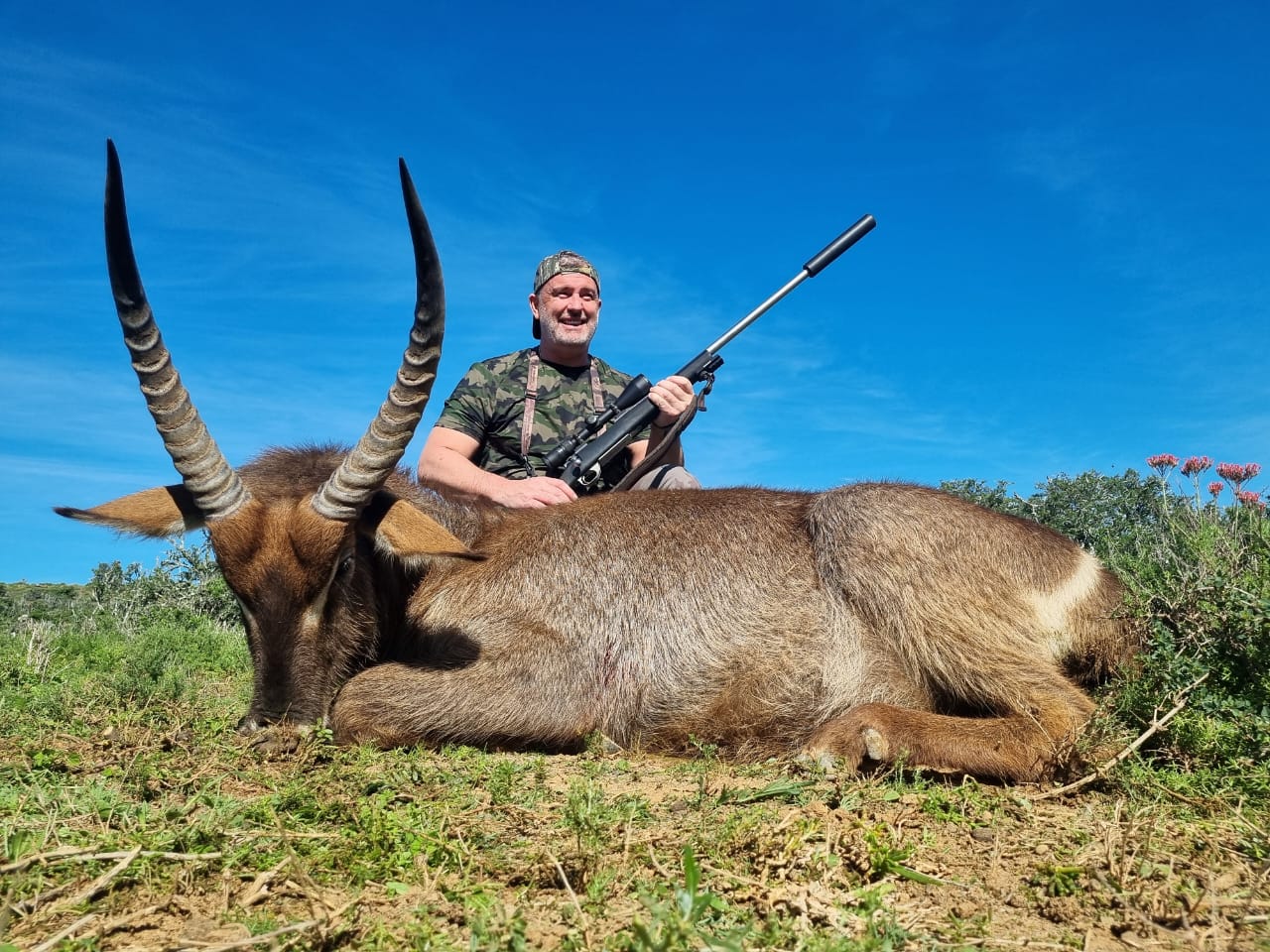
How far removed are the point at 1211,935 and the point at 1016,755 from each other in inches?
69.9

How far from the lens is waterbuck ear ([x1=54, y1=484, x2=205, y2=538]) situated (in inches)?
184

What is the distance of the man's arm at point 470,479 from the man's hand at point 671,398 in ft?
4.28

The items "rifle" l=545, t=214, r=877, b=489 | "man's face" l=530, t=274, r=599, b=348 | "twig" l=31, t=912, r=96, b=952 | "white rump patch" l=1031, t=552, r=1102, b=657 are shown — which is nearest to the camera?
"twig" l=31, t=912, r=96, b=952

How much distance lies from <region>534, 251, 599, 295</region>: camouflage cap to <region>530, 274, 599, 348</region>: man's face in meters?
0.07

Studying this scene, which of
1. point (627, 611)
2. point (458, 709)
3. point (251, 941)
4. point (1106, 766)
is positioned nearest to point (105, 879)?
point (251, 941)

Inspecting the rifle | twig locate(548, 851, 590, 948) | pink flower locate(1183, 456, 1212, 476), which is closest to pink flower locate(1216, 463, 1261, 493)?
pink flower locate(1183, 456, 1212, 476)

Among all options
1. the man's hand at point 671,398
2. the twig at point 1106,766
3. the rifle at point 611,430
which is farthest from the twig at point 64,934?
the man's hand at point 671,398

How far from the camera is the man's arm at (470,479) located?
6312mm

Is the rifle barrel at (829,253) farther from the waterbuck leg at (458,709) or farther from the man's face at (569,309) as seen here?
the waterbuck leg at (458,709)

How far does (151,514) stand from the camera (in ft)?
15.5

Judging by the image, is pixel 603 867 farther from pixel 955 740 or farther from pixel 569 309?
pixel 569 309

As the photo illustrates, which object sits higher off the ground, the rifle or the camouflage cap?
the camouflage cap

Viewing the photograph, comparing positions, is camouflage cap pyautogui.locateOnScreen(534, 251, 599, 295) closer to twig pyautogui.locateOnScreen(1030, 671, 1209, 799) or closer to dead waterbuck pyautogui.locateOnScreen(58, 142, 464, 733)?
dead waterbuck pyautogui.locateOnScreen(58, 142, 464, 733)

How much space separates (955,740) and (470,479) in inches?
172
